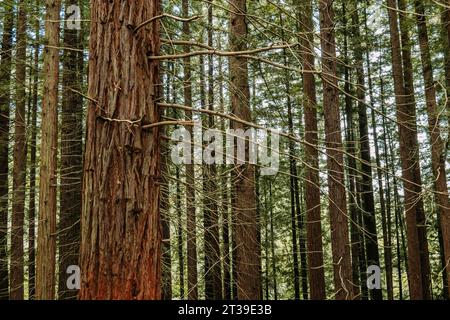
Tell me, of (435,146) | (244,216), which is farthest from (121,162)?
(435,146)

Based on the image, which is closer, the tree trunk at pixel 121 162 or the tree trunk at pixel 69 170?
the tree trunk at pixel 121 162

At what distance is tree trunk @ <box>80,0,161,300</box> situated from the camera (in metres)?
2.52

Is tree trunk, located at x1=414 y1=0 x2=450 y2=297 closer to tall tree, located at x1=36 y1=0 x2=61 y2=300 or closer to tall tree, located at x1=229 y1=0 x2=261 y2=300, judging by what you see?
tall tree, located at x1=229 y1=0 x2=261 y2=300

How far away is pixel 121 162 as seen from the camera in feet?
8.59

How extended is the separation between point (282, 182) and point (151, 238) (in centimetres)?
1521

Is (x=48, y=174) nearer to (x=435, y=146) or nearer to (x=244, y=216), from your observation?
(x=244, y=216)

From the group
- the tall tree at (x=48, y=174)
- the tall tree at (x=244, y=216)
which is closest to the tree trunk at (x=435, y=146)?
the tall tree at (x=244, y=216)

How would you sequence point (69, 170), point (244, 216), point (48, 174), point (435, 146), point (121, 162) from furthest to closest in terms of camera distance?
point (435, 146), point (69, 170), point (244, 216), point (48, 174), point (121, 162)

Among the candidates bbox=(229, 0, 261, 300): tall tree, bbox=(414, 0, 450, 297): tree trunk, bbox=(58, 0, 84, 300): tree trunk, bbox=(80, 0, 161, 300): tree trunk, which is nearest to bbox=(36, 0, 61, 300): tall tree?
bbox=(58, 0, 84, 300): tree trunk

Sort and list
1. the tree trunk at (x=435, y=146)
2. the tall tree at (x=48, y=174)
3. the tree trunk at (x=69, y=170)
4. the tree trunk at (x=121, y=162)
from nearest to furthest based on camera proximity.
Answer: the tree trunk at (x=121, y=162)
the tall tree at (x=48, y=174)
the tree trunk at (x=69, y=170)
the tree trunk at (x=435, y=146)

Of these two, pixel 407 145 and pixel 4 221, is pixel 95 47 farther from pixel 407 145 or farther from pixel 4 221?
pixel 407 145

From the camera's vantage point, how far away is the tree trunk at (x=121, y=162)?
2.52 metres

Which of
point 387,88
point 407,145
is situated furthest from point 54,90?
point 387,88

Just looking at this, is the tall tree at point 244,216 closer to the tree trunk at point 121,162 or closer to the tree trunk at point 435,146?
the tree trunk at point 121,162
